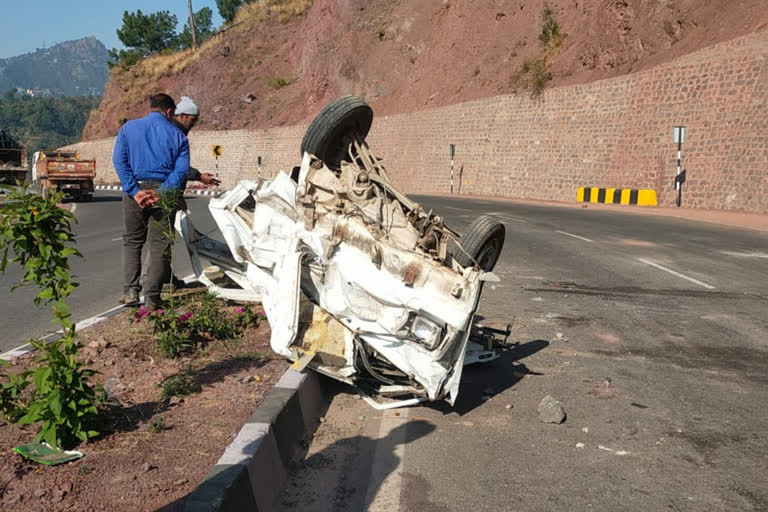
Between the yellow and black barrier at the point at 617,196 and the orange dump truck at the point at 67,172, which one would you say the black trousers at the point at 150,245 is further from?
the orange dump truck at the point at 67,172

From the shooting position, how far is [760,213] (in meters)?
23.7

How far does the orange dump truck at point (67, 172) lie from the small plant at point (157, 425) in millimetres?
30501

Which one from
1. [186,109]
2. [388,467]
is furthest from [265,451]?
[186,109]

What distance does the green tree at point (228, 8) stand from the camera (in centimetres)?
8048

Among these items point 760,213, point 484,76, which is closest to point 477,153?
point 484,76

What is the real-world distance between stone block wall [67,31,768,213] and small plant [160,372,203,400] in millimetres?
23051

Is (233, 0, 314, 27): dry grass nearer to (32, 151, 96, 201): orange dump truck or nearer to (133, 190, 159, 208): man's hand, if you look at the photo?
(32, 151, 96, 201): orange dump truck

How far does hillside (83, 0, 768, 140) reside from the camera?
111ft

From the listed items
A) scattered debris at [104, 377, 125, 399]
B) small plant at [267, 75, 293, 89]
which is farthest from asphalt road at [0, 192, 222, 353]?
small plant at [267, 75, 293, 89]

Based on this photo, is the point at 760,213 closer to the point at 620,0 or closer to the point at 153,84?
the point at 620,0

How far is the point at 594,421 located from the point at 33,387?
11.7 ft

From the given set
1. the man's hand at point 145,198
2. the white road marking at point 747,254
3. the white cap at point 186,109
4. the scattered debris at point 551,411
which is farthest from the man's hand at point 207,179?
the white road marking at point 747,254

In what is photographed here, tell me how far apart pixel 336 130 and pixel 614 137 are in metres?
27.2

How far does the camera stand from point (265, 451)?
383 cm
